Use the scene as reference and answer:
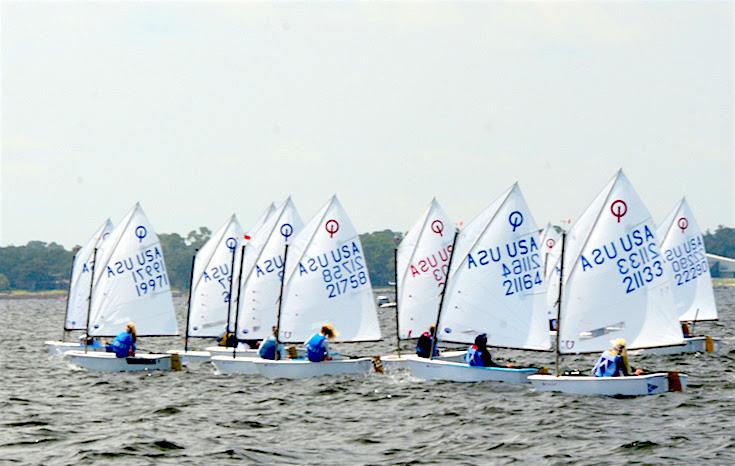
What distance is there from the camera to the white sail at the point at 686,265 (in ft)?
181

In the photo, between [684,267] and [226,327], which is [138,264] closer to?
[226,327]

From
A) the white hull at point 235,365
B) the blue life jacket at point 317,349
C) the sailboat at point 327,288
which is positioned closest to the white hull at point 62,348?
the white hull at point 235,365

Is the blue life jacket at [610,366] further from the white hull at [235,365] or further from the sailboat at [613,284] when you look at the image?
the white hull at [235,365]

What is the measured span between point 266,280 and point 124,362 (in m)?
7.71

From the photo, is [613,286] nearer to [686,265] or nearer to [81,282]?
[686,265]

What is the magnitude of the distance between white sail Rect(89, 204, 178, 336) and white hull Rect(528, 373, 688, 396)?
19.6 metres

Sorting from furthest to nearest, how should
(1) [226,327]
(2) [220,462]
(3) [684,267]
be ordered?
(3) [684,267] → (1) [226,327] → (2) [220,462]

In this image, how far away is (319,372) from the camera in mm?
37375

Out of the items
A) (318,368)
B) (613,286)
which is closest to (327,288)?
(318,368)

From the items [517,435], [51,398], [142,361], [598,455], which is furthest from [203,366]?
[598,455]

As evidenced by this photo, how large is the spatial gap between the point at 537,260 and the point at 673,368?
8.08 metres

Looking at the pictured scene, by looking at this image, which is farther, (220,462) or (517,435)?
(517,435)

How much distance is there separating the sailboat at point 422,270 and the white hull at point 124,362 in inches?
342

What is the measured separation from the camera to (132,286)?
155 ft
